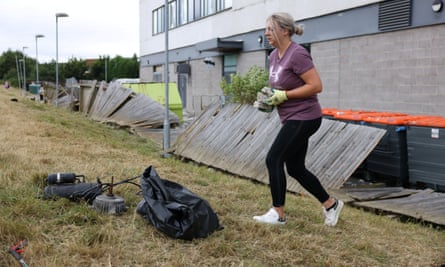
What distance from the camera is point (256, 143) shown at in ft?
27.9

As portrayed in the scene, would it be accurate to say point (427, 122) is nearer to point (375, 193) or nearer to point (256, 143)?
point (375, 193)

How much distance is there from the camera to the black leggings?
3949 mm

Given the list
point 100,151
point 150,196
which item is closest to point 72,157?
point 100,151

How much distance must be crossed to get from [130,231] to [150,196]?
0.31 meters

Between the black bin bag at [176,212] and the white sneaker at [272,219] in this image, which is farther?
the white sneaker at [272,219]

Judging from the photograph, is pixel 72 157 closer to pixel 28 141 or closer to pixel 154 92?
pixel 28 141

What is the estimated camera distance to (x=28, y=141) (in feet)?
25.7

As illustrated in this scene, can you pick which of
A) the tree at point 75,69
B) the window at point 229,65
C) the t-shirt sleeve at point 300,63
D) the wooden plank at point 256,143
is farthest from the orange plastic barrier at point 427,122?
the tree at point 75,69

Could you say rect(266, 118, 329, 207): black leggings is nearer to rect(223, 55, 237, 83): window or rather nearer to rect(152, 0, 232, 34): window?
rect(223, 55, 237, 83): window

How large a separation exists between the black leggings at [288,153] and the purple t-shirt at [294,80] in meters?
0.07

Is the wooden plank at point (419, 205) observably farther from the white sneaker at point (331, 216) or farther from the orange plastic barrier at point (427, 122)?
the white sneaker at point (331, 216)

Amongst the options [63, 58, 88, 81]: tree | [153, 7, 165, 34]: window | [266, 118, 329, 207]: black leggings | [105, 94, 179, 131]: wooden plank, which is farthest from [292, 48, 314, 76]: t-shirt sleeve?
[63, 58, 88, 81]: tree

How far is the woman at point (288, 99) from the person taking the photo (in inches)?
153

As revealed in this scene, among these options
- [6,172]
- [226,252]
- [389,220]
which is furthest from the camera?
[389,220]
